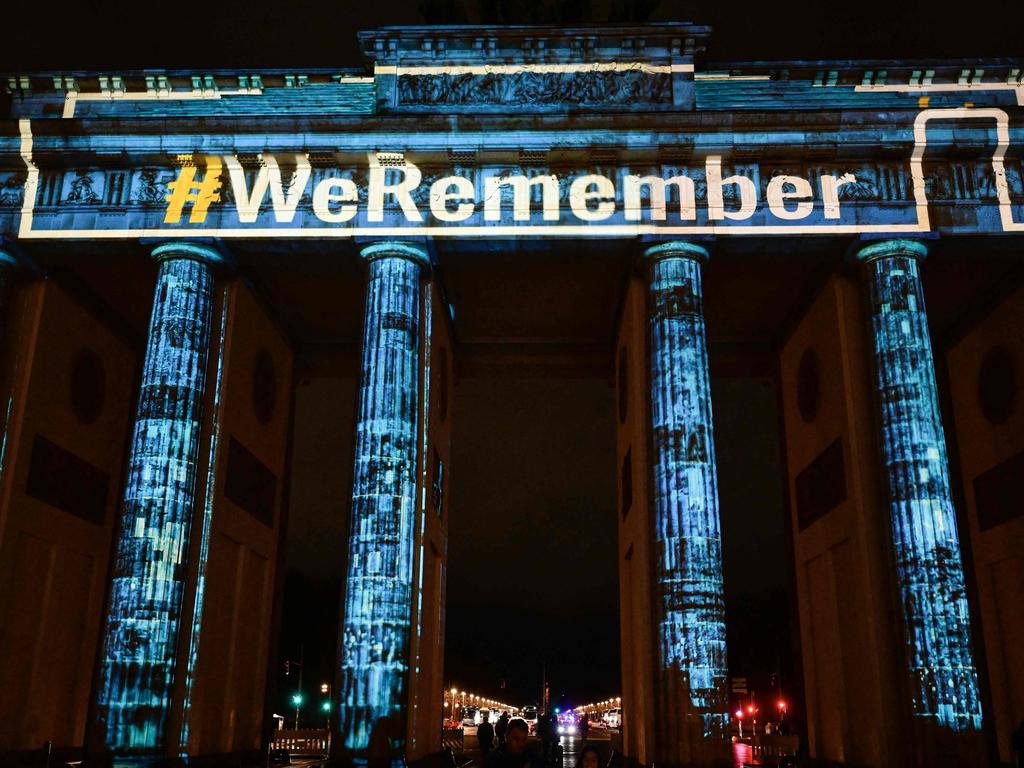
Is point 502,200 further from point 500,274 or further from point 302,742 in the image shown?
point 302,742

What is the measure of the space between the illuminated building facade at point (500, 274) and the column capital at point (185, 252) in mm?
73

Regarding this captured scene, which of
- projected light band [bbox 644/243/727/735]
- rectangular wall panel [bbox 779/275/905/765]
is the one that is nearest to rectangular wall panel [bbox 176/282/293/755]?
projected light band [bbox 644/243/727/735]

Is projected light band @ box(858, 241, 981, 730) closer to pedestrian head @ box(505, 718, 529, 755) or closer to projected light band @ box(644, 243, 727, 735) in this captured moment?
projected light band @ box(644, 243, 727, 735)

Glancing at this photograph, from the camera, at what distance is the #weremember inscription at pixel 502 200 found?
21625mm

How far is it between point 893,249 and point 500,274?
10.2m

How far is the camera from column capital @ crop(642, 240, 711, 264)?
70.8ft

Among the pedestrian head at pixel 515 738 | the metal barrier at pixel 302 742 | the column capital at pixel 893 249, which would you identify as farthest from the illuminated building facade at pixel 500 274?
the metal barrier at pixel 302 742

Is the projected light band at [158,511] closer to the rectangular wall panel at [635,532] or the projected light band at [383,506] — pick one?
the projected light band at [383,506]

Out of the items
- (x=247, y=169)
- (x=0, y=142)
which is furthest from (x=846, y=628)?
(x=0, y=142)

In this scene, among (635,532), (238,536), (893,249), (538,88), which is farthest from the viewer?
(238,536)

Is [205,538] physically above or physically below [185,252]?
below

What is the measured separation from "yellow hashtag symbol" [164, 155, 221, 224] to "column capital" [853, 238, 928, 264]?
15.4m

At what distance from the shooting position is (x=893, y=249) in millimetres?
21406

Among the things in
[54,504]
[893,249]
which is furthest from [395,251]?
[893,249]
